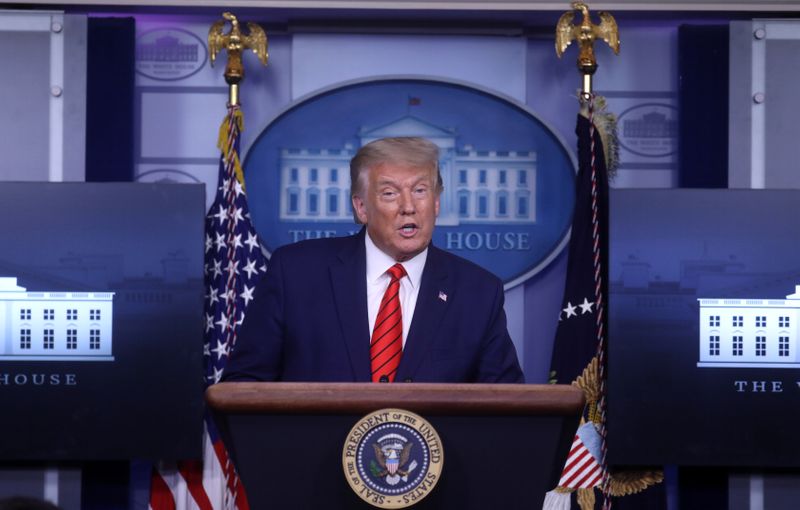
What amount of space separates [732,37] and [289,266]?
2613 millimetres

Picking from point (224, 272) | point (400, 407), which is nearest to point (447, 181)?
point (224, 272)

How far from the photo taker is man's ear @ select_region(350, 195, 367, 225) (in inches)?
97.0

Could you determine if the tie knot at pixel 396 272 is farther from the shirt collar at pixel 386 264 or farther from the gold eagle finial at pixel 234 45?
the gold eagle finial at pixel 234 45

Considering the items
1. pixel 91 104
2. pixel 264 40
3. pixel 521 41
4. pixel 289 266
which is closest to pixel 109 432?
pixel 91 104

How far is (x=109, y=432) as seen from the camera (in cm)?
391

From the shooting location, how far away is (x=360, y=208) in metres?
2.48

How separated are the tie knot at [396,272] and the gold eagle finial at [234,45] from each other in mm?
1898

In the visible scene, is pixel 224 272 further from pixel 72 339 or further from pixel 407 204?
pixel 407 204

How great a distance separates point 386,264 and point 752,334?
210 centimetres

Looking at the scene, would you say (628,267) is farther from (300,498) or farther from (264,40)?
(300,498)

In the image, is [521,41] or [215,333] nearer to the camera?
[215,333]

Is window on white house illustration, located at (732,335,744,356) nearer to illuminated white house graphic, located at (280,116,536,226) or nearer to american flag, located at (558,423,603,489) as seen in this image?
american flag, located at (558,423,603,489)

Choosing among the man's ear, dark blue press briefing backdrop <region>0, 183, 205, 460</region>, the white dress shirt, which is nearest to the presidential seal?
the white dress shirt

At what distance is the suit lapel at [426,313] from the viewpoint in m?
2.17
